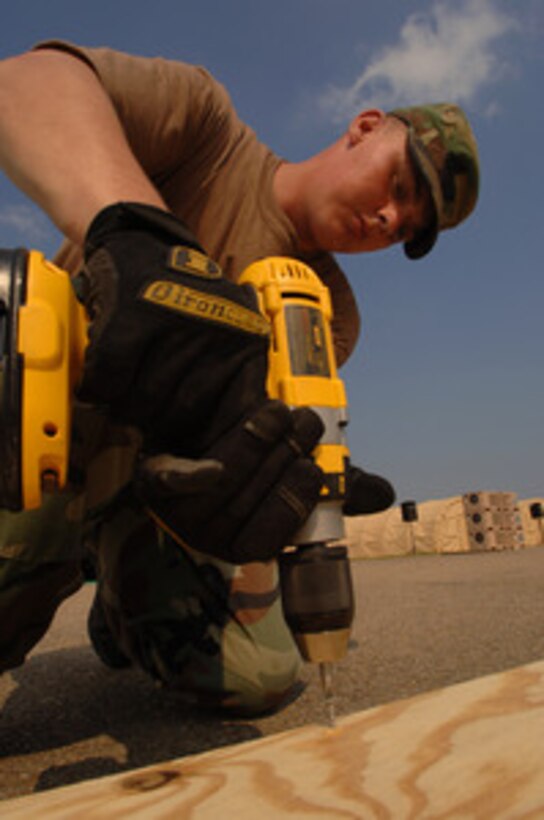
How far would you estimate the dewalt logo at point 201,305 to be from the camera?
3.18 feet

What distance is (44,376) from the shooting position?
95cm

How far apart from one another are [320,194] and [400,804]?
6.00ft

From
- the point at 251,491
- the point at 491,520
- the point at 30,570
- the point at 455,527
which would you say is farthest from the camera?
the point at 455,527

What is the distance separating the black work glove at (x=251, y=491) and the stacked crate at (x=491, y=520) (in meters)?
10.9

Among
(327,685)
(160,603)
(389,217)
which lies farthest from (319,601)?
(389,217)

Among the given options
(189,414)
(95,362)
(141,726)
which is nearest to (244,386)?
(189,414)

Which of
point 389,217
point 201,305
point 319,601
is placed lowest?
point 319,601

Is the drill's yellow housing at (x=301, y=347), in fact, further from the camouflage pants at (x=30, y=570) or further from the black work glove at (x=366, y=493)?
the camouflage pants at (x=30, y=570)

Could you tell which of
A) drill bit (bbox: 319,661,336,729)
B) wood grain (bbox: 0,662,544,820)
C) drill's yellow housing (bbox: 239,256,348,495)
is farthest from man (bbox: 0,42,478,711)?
wood grain (bbox: 0,662,544,820)

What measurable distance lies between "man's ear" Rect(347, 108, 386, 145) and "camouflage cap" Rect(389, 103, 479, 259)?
0.06 m

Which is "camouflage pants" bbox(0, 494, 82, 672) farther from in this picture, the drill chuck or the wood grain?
the wood grain

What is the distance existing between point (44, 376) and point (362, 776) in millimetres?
736

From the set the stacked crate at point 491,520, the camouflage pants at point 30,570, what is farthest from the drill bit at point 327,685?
the stacked crate at point 491,520

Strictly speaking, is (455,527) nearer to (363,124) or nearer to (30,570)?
(363,124)
